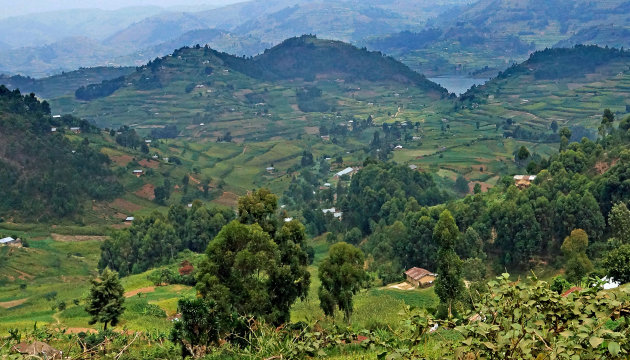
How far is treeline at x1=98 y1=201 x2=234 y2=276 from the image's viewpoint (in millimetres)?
50750

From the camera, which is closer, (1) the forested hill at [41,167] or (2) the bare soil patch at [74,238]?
(2) the bare soil patch at [74,238]

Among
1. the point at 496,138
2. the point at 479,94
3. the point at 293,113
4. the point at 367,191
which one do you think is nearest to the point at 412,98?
the point at 479,94

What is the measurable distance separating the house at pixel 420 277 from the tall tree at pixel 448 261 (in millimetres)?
14038

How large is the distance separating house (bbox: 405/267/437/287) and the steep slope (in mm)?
71466

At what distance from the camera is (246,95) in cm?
16175

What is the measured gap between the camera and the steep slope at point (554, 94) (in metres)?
111

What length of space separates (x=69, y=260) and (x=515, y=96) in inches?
4515

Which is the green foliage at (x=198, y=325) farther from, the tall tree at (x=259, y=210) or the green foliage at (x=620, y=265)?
the green foliage at (x=620, y=265)

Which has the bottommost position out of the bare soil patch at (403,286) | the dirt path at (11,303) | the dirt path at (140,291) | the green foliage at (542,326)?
the bare soil patch at (403,286)

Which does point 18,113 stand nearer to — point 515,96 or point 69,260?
point 69,260

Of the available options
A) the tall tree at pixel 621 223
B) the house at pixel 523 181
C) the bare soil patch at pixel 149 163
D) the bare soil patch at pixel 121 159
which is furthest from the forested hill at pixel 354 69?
the tall tree at pixel 621 223

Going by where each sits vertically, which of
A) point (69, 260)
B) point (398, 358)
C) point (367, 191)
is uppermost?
point (398, 358)

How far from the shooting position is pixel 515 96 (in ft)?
450

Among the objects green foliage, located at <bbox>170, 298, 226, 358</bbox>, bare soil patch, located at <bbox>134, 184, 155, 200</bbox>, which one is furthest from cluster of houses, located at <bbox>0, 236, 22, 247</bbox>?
green foliage, located at <bbox>170, 298, 226, 358</bbox>
